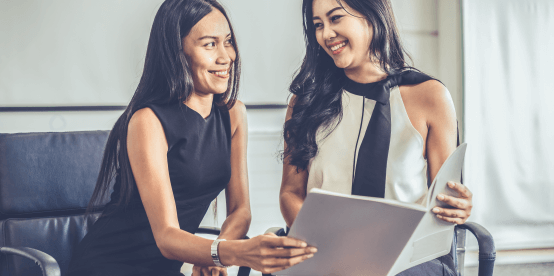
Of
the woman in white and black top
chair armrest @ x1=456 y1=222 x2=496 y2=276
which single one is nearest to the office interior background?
the woman in white and black top

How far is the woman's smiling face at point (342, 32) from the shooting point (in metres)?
1.16

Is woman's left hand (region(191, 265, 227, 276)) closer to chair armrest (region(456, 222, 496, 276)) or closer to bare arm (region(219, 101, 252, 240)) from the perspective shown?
bare arm (region(219, 101, 252, 240))

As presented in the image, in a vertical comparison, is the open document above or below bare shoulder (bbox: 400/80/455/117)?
below

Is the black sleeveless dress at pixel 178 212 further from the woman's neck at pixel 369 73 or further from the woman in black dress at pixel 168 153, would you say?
the woman's neck at pixel 369 73

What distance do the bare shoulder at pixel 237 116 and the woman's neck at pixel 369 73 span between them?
41cm

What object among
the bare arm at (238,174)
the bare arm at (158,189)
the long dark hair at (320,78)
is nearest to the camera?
the bare arm at (158,189)

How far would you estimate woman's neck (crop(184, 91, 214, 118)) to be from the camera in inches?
47.4

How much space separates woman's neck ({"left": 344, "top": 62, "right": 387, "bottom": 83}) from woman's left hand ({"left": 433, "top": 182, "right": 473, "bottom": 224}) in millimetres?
487

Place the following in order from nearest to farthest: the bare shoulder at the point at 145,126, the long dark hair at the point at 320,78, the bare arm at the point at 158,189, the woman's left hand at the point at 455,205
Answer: the woman's left hand at the point at 455,205 → the bare arm at the point at 158,189 → the bare shoulder at the point at 145,126 → the long dark hair at the point at 320,78

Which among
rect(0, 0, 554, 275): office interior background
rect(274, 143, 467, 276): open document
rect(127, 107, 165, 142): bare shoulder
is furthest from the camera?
rect(0, 0, 554, 275): office interior background

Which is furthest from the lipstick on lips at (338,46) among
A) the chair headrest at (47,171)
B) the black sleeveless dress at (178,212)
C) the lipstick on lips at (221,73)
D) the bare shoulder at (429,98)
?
the chair headrest at (47,171)

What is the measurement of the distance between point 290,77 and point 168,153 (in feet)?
4.02

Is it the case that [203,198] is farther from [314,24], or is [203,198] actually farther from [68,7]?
[68,7]

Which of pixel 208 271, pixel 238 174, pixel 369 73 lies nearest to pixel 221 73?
pixel 238 174
